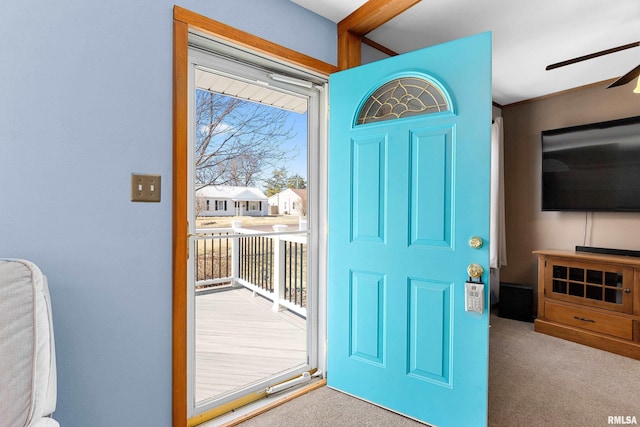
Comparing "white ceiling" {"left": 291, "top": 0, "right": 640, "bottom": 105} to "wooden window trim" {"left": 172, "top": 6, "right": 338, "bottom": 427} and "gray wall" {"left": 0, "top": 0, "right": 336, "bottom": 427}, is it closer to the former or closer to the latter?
"wooden window trim" {"left": 172, "top": 6, "right": 338, "bottom": 427}

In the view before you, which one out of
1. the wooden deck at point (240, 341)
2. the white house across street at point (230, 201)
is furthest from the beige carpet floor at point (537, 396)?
A: the white house across street at point (230, 201)

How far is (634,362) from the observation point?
2.49m

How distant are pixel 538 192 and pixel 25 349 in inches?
170

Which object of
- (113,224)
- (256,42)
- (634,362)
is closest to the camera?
(113,224)

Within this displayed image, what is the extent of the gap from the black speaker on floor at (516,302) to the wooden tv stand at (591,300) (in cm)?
27

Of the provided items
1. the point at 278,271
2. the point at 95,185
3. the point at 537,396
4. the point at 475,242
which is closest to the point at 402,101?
the point at 475,242

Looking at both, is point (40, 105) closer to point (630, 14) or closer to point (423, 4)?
point (423, 4)

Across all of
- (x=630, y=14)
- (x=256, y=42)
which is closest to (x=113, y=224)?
(x=256, y=42)

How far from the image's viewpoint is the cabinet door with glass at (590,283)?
2.63 metres

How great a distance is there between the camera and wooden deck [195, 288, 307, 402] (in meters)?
1.96

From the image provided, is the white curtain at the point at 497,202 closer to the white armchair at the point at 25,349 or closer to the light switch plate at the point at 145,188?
the light switch plate at the point at 145,188

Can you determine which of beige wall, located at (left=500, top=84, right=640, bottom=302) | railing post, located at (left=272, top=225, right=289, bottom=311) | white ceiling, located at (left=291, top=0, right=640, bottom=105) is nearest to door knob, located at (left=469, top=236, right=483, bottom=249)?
white ceiling, located at (left=291, top=0, right=640, bottom=105)

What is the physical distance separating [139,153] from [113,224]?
33 centimetres

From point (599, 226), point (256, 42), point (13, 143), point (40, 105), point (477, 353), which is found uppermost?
point (256, 42)
